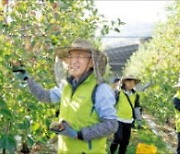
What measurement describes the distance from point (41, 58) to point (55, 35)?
440 millimetres

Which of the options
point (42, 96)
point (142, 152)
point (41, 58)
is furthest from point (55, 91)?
point (142, 152)

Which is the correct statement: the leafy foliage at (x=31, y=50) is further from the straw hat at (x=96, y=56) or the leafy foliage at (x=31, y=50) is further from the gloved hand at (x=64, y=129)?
the straw hat at (x=96, y=56)

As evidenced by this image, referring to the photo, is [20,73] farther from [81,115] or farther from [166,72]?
[166,72]

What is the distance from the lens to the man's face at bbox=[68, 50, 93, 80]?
311cm

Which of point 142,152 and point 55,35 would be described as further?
point 55,35

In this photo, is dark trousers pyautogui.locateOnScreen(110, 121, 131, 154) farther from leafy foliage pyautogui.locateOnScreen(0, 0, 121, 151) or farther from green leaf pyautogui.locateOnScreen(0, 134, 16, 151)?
green leaf pyautogui.locateOnScreen(0, 134, 16, 151)

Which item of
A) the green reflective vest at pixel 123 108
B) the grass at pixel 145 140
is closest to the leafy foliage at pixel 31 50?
the green reflective vest at pixel 123 108

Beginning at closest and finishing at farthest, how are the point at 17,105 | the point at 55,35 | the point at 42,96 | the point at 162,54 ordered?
the point at 42,96 → the point at 17,105 → the point at 55,35 → the point at 162,54

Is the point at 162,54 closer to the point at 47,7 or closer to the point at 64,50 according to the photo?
the point at 47,7

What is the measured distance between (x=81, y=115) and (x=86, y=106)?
0.24 feet

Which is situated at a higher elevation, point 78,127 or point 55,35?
point 55,35

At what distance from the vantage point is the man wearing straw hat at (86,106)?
3.04 metres

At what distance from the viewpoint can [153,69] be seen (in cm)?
1367

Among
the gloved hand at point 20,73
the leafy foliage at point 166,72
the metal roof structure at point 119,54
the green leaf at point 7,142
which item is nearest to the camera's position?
the green leaf at point 7,142
